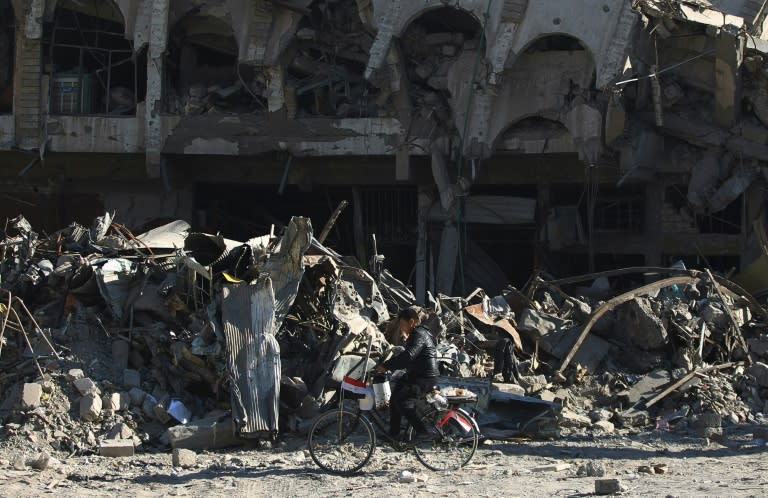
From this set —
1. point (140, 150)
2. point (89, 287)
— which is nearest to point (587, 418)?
point (89, 287)

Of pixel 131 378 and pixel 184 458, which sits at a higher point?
pixel 131 378

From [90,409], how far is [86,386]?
0.30 m

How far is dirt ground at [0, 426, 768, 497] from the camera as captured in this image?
928 centimetres

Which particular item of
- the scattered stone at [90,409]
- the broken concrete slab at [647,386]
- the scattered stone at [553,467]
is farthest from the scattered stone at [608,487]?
the scattered stone at [90,409]

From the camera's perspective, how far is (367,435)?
9.88 metres

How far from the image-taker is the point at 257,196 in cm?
2197

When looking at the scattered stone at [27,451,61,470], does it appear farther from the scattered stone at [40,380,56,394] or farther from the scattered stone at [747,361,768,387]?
the scattered stone at [747,361,768,387]

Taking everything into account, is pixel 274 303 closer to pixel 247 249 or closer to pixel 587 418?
pixel 247 249

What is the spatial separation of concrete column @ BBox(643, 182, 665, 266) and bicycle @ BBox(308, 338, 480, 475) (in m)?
9.49

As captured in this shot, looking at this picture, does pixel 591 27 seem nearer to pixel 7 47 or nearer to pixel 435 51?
pixel 435 51

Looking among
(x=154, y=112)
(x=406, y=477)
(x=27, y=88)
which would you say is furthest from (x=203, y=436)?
(x=27, y=88)

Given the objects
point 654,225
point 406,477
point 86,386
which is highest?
point 654,225

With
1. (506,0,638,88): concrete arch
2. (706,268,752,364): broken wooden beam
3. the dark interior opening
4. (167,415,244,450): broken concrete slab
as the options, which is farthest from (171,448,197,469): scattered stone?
the dark interior opening

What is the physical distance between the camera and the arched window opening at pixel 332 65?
62.2ft
